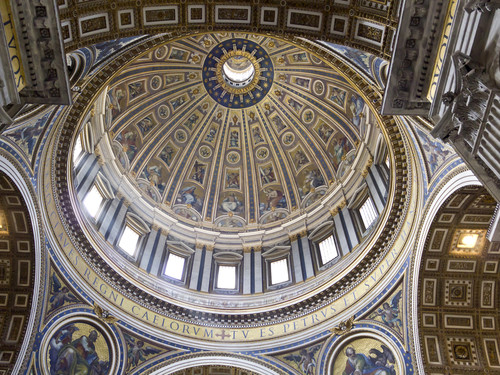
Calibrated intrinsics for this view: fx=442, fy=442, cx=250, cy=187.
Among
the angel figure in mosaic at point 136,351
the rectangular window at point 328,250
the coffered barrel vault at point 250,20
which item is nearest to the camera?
the coffered barrel vault at point 250,20

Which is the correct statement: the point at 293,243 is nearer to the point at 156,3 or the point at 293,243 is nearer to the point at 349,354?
the point at 349,354

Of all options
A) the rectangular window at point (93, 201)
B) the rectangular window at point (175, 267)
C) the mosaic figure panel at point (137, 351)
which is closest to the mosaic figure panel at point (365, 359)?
the mosaic figure panel at point (137, 351)

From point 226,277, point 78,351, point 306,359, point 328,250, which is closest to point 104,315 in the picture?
point 78,351

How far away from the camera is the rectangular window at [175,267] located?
23505 millimetres

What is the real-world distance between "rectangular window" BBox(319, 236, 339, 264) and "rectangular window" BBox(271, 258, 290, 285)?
2.14 meters

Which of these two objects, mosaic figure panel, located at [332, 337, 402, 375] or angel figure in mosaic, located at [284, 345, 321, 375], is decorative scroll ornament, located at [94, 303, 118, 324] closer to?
angel figure in mosaic, located at [284, 345, 321, 375]

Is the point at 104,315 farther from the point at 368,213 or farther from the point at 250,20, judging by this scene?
the point at 368,213

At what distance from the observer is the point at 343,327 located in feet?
59.3

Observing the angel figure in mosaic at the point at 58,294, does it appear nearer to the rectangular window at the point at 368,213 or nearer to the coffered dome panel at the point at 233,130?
the coffered dome panel at the point at 233,130

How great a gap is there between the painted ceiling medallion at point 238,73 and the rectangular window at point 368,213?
1261 cm

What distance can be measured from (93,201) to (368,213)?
13.5 meters

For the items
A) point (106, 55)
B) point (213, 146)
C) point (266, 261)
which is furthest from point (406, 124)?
point (213, 146)

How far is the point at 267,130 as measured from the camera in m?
31.4

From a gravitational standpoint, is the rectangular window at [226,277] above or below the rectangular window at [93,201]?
below
